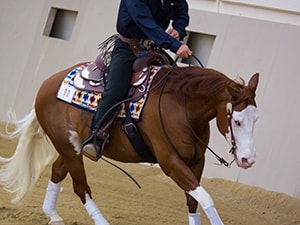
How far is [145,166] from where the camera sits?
9.76 m

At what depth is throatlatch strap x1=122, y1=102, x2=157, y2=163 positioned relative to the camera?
5840mm

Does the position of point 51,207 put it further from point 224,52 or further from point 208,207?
point 224,52

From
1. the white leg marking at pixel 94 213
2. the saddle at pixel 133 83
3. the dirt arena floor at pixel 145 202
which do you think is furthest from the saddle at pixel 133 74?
the dirt arena floor at pixel 145 202

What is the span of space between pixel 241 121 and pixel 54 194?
2.12 metres

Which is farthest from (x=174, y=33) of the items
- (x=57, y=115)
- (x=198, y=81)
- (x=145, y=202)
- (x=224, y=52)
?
(x=224, y=52)

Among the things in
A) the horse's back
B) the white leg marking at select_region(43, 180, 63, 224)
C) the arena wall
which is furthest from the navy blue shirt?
the arena wall

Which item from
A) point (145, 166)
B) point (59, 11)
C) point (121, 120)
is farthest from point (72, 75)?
point (59, 11)

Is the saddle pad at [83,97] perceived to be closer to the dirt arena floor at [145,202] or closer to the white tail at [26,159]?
the white tail at [26,159]

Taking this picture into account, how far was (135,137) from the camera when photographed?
19.2ft

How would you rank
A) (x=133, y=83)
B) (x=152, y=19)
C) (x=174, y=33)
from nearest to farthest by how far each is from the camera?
(x=152, y=19)
(x=133, y=83)
(x=174, y=33)

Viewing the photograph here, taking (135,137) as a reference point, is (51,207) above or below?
below

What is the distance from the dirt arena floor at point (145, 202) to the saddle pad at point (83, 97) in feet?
3.58

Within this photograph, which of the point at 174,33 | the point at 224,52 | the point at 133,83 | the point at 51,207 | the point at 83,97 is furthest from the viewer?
the point at 224,52

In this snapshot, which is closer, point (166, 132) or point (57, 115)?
point (166, 132)
